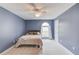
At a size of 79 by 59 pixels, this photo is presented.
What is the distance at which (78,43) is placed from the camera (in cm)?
340

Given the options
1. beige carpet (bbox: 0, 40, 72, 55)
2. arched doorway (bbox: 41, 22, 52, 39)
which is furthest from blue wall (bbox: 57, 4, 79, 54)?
arched doorway (bbox: 41, 22, 52, 39)

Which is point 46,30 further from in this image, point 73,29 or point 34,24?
point 73,29

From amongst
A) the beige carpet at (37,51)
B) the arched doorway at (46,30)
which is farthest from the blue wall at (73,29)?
the arched doorway at (46,30)

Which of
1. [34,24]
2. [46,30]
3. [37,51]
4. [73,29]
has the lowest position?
[37,51]

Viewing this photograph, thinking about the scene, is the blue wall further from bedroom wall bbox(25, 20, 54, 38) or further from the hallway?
bedroom wall bbox(25, 20, 54, 38)

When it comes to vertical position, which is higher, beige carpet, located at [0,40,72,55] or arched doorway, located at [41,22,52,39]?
arched doorway, located at [41,22,52,39]

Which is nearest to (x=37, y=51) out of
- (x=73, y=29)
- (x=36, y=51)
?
(x=36, y=51)

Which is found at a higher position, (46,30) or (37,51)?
(46,30)

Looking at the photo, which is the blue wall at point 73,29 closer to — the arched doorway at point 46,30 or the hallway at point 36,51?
the hallway at point 36,51

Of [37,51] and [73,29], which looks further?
[37,51]
